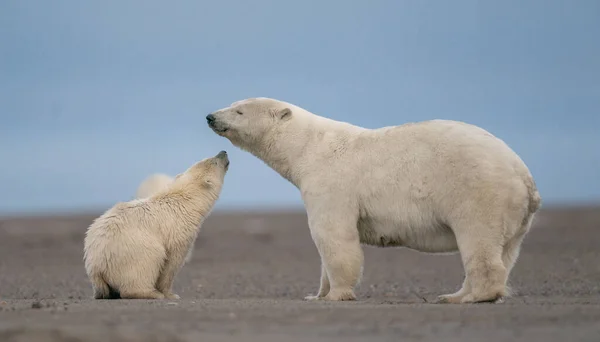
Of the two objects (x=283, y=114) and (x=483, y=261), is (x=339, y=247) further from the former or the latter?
(x=283, y=114)

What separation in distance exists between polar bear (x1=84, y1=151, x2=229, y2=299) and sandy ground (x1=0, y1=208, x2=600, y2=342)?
0.45 meters

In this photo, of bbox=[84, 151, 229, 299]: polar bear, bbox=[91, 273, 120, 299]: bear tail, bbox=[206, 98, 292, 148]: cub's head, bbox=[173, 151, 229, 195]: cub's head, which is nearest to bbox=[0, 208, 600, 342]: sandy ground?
bbox=[91, 273, 120, 299]: bear tail

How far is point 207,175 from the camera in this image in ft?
44.0

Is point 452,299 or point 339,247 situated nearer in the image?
point 452,299

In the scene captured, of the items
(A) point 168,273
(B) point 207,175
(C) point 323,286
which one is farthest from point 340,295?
(B) point 207,175

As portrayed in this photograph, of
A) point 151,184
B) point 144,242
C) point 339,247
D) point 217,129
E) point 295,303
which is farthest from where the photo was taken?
point 151,184

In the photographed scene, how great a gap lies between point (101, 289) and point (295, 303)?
2385 millimetres

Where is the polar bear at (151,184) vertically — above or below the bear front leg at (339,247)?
above

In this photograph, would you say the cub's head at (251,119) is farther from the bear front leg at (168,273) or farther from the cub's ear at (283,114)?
the bear front leg at (168,273)

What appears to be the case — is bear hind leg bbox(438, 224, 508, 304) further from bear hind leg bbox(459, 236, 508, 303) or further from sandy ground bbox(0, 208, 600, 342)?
sandy ground bbox(0, 208, 600, 342)

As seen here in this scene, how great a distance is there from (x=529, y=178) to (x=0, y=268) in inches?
568

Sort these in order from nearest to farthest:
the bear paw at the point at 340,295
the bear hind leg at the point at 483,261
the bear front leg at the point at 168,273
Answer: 1. the bear hind leg at the point at 483,261
2. the bear paw at the point at 340,295
3. the bear front leg at the point at 168,273

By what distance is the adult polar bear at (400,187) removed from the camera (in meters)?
10.7

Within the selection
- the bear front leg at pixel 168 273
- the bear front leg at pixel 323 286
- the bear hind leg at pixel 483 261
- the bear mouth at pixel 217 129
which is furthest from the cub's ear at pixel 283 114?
the bear hind leg at pixel 483 261
